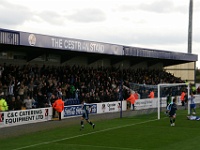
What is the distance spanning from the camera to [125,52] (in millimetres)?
41938

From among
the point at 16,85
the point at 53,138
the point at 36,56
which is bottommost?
the point at 53,138

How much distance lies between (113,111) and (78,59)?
28.0ft

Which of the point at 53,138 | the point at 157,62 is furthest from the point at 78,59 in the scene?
the point at 53,138

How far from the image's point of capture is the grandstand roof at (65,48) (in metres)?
29.0

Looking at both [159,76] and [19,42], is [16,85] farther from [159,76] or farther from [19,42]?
[159,76]

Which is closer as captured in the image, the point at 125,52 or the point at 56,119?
the point at 56,119

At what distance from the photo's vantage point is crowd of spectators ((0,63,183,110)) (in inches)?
1126

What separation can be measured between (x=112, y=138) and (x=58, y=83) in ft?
48.2

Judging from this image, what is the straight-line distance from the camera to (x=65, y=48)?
1336 inches

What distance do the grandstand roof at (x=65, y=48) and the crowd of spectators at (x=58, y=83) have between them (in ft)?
4.13

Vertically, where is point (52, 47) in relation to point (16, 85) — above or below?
above

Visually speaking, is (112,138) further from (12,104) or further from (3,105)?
(12,104)

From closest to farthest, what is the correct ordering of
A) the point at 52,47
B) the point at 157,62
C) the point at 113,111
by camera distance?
the point at 52,47, the point at 113,111, the point at 157,62

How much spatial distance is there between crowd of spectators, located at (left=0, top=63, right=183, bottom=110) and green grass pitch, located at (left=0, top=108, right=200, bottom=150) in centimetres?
520
